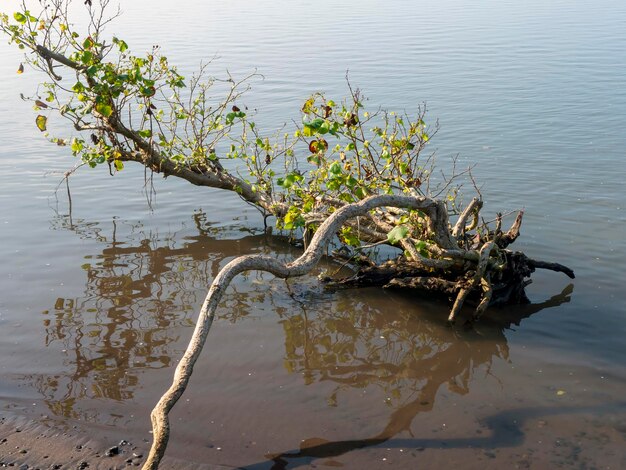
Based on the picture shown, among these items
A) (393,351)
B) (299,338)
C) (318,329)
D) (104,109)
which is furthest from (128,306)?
(393,351)

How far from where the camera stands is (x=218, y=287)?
517cm

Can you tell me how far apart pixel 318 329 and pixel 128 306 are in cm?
208

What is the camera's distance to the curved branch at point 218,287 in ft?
15.5

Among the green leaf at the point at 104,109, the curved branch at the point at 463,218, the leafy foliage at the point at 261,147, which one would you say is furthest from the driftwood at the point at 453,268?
the green leaf at the point at 104,109

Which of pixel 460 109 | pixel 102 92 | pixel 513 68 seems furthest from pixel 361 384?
pixel 513 68

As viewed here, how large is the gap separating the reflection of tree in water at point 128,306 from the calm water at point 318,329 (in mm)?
26

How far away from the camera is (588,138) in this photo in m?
13.3

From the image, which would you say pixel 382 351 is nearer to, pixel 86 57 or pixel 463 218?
pixel 463 218

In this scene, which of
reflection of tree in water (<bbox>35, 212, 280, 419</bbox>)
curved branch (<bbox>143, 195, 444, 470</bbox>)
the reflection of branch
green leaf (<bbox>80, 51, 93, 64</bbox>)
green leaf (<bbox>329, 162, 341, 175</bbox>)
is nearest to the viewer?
curved branch (<bbox>143, 195, 444, 470</bbox>)

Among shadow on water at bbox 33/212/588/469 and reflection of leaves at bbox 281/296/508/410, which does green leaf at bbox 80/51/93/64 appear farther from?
reflection of leaves at bbox 281/296/508/410

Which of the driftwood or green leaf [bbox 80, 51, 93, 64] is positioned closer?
the driftwood

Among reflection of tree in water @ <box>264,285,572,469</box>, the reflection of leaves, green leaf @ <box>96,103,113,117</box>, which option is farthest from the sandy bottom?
green leaf @ <box>96,103,113,117</box>

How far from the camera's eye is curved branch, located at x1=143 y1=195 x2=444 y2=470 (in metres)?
4.72

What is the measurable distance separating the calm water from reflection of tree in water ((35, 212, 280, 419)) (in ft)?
0.08
